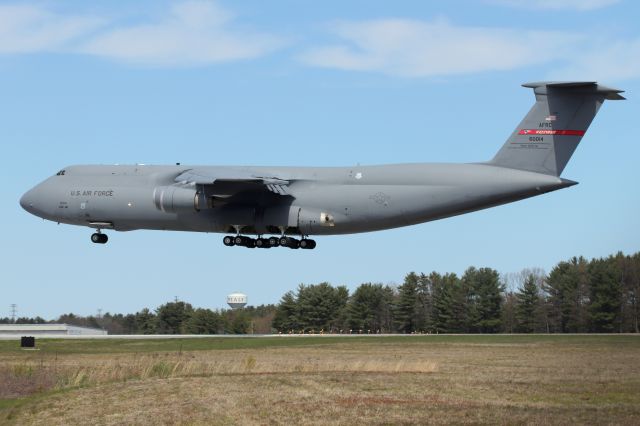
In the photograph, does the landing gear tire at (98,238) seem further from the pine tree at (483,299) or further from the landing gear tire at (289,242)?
the pine tree at (483,299)

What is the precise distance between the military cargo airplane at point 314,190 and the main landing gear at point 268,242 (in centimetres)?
4

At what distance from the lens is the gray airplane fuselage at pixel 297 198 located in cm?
3181

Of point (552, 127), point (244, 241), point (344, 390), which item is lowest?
point (344, 390)

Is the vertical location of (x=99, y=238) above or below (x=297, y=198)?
below

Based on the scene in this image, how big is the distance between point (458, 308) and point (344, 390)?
168ft

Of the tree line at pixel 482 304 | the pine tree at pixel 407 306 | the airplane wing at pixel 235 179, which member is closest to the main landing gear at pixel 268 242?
the airplane wing at pixel 235 179

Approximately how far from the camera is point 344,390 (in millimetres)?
21875

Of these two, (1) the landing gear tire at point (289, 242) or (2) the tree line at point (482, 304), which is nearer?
(1) the landing gear tire at point (289, 242)

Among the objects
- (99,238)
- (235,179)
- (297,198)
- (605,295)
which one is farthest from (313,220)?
(605,295)

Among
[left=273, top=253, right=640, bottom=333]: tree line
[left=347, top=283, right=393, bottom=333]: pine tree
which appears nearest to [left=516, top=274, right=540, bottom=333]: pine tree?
[left=273, top=253, right=640, bottom=333]: tree line

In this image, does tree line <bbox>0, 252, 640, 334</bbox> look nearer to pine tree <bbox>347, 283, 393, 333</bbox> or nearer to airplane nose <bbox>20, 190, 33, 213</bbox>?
pine tree <bbox>347, 283, 393, 333</bbox>

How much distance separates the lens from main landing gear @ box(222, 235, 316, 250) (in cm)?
3519

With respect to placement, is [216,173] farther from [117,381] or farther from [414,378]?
[414,378]

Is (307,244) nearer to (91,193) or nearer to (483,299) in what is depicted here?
(91,193)
